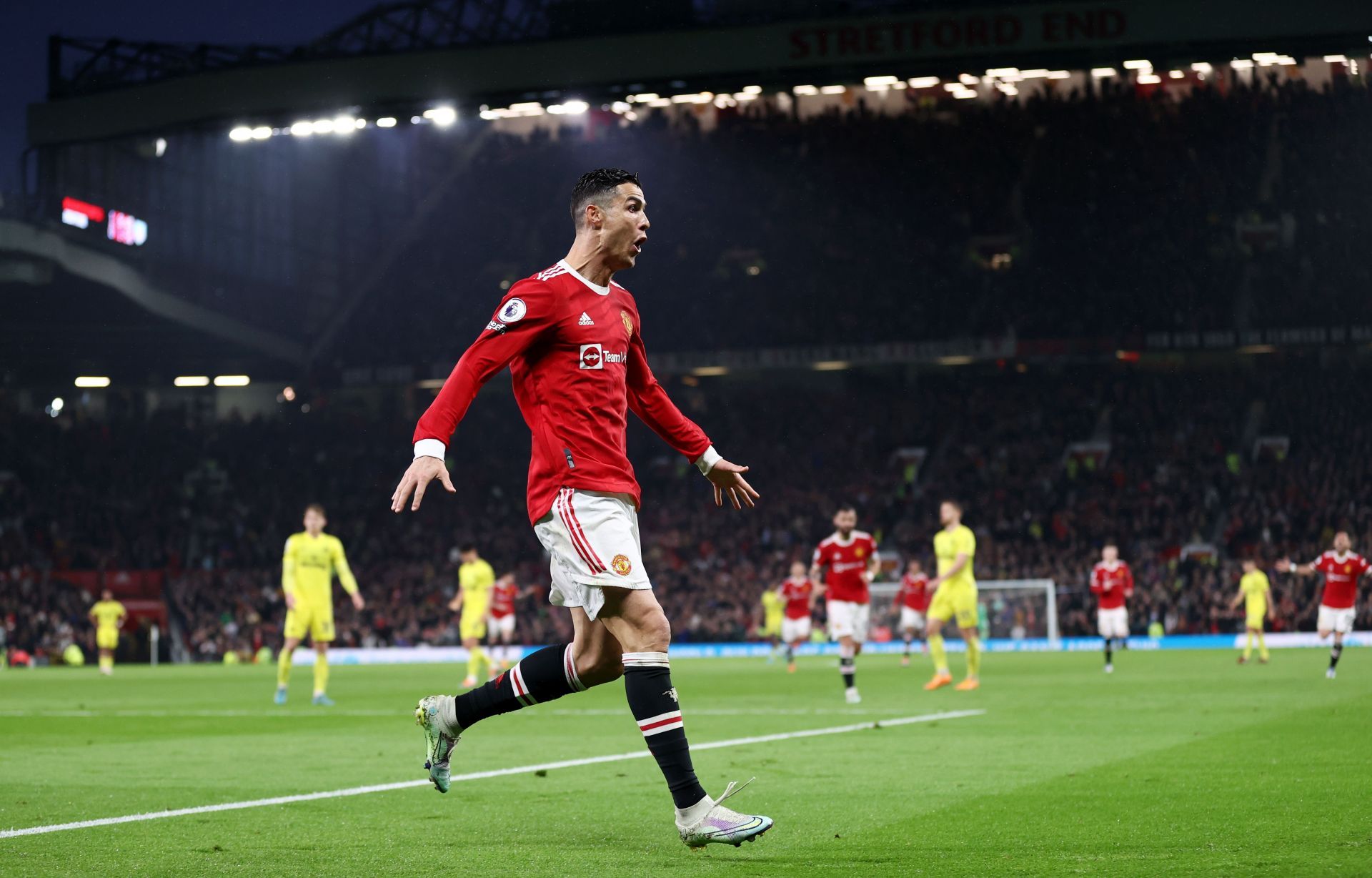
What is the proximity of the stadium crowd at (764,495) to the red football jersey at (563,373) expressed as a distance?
31.8 m

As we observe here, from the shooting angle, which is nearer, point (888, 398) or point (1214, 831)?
point (1214, 831)

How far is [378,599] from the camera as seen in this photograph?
1683 inches

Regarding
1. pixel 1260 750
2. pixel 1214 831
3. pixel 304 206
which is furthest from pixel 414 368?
pixel 1214 831

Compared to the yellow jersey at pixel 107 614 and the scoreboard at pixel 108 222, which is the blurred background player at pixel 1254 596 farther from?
the scoreboard at pixel 108 222

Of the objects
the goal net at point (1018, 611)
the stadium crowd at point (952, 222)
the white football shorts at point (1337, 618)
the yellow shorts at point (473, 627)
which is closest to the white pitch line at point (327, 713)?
the yellow shorts at point (473, 627)

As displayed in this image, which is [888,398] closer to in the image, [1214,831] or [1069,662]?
[1069,662]

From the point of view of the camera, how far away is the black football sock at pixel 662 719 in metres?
5.56

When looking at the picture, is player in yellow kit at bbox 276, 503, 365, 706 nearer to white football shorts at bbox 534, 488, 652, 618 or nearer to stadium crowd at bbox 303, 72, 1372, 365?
white football shorts at bbox 534, 488, 652, 618

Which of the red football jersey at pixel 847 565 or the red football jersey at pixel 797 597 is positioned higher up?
the red football jersey at pixel 847 565

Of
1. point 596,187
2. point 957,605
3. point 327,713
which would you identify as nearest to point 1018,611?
point 957,605

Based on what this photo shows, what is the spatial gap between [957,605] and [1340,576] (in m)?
6.28

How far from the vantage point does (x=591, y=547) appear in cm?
576

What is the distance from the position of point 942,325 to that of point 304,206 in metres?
18.8

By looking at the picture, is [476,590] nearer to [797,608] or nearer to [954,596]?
[797,608]
